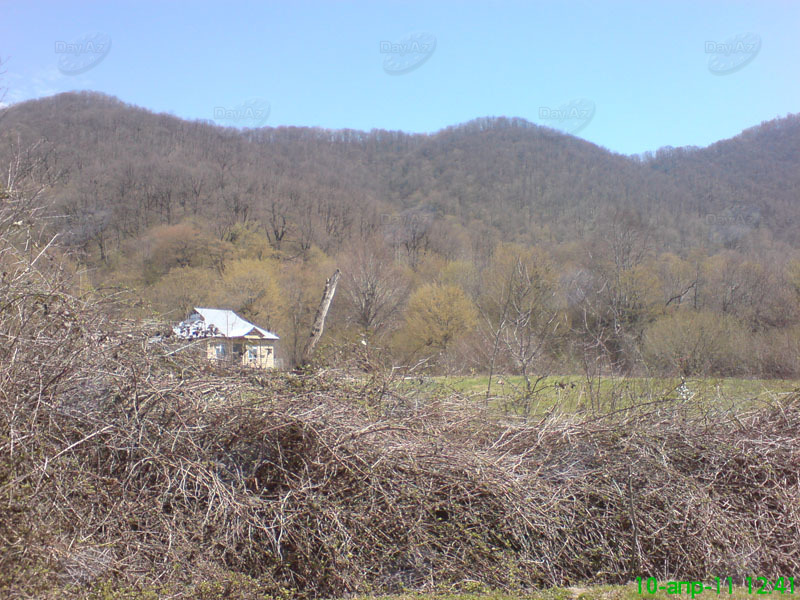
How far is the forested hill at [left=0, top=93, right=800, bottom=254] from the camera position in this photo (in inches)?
1886

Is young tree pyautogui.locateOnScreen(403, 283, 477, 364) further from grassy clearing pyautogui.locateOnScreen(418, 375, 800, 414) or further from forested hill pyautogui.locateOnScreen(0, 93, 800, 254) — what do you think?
grassy clearing pyautogui.locateOnScreen(418, 375, 800, 414)

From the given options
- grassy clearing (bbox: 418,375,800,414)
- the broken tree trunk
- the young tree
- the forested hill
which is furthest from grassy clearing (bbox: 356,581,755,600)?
the forested hill

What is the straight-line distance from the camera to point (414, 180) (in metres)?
74.6

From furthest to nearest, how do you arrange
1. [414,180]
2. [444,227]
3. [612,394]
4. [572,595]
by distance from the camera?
[414,180], [444,227], [612,394], [572,595]

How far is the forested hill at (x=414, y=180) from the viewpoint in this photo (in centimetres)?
4791

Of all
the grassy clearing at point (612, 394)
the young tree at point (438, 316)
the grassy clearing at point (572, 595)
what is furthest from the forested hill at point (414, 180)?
the grassy clearing at point (572, 595)

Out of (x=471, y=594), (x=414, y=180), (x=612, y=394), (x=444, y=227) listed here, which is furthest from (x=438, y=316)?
(x=414, y=180)

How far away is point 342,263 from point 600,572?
144 feet

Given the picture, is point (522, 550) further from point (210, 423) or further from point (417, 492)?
point (210, 423)

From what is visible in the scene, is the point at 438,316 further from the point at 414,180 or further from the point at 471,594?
the point at 414,180

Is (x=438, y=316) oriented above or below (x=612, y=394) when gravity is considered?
below

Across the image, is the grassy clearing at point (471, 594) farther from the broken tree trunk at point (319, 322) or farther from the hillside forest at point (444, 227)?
the broken tree trunk at point (319, 322)

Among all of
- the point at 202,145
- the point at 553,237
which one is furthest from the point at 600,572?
the point at 202,145

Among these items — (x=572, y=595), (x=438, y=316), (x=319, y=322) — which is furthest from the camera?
(x=438, y=316)
